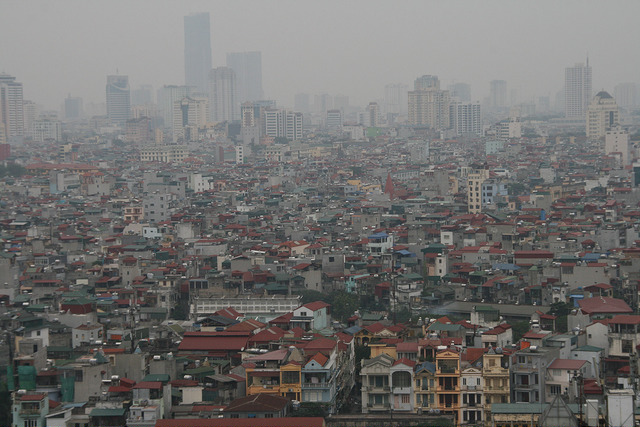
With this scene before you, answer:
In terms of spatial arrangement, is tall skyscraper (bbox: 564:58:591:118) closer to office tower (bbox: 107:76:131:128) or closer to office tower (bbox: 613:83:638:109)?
office tower (bbox: 613:83:638:109)

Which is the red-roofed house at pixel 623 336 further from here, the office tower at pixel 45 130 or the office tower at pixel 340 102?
the office tower at pixel 340 102

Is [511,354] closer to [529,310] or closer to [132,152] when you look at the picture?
[529,310]

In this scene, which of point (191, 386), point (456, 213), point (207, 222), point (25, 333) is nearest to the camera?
point (191, 386)

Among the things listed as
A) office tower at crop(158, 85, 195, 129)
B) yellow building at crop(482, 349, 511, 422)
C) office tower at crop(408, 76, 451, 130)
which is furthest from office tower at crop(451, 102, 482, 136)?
yellow building at crop(482, 349, 511, 422)

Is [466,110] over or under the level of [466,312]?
over

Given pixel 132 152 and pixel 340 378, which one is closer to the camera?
pixel 340 378

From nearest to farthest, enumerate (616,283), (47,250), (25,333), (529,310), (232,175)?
(25,333), (529,310), (616,283), (47,250), (232,175)

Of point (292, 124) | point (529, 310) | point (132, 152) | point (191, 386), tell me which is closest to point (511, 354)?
point (191, 386)
